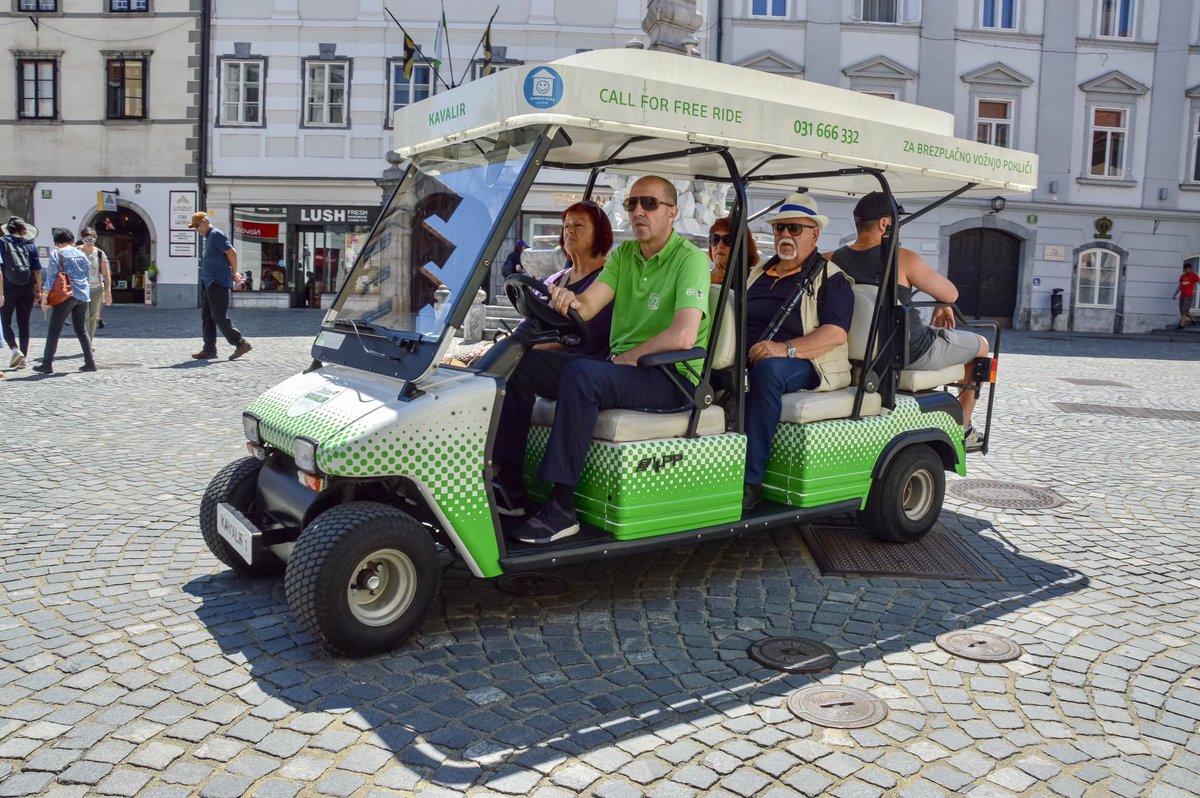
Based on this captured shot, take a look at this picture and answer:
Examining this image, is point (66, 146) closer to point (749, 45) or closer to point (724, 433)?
point (749, 45)

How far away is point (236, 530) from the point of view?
169 inches

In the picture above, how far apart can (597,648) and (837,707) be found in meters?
0.99

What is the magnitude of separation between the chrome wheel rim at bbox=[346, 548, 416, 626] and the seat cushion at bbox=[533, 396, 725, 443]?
1016mm

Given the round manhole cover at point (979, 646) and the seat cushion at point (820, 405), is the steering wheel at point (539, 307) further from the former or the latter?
→ the round manhole cover at point (979, 646)

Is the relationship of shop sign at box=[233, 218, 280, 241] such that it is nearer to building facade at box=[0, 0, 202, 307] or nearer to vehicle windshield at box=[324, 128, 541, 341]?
building facade at box=[0, 0, 202, 307]

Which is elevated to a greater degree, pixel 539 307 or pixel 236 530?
pixel 539 307

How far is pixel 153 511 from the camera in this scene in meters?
6.04

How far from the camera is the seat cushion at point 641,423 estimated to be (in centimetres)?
443

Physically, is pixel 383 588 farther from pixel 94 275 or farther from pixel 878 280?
pixel 94 275

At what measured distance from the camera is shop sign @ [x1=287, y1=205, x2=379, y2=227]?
2866 centimetres

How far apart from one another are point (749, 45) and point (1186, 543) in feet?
79.4

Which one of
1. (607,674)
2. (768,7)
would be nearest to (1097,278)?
(768,7)

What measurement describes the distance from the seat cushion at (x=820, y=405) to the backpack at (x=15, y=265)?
1127 centimetres

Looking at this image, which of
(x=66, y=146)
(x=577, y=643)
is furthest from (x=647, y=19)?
(x=66, y=146)
